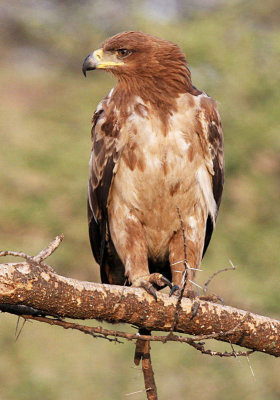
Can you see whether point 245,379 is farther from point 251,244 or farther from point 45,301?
point 45,301

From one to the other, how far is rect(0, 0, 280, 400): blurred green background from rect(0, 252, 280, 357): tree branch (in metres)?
3.21

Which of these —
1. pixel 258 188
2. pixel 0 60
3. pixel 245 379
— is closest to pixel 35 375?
pixel 245 379

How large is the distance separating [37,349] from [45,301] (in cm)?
544

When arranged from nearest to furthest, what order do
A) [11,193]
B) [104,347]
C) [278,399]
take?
[278,399] < [104,347] < [11,193]

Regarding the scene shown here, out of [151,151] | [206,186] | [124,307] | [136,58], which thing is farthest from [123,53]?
[124,307]

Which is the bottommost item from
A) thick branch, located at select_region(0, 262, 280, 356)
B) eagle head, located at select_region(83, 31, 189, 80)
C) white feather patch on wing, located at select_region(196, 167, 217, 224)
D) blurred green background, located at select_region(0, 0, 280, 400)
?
thick branch, located at select_region(0, 262, 280, 356)

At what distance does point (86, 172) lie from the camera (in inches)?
363

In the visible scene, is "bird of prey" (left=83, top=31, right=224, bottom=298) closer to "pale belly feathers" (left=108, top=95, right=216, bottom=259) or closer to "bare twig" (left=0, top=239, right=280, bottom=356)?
"pale belly feathers" (left=108, top=95, right=216, bottom=259)

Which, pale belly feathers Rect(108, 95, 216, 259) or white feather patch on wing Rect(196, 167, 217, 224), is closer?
pale belly feathers Rect(108, 95, 216, 259)

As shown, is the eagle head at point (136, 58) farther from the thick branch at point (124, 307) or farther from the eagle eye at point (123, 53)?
the thick branch at point (124, 307)

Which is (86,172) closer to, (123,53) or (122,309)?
(123,53)

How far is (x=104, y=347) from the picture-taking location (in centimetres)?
830

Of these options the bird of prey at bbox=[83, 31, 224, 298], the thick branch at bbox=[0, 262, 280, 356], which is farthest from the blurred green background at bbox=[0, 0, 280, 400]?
the thick branch at bbox=[0, 262, 280, 356]

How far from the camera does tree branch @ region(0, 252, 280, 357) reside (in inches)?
113
